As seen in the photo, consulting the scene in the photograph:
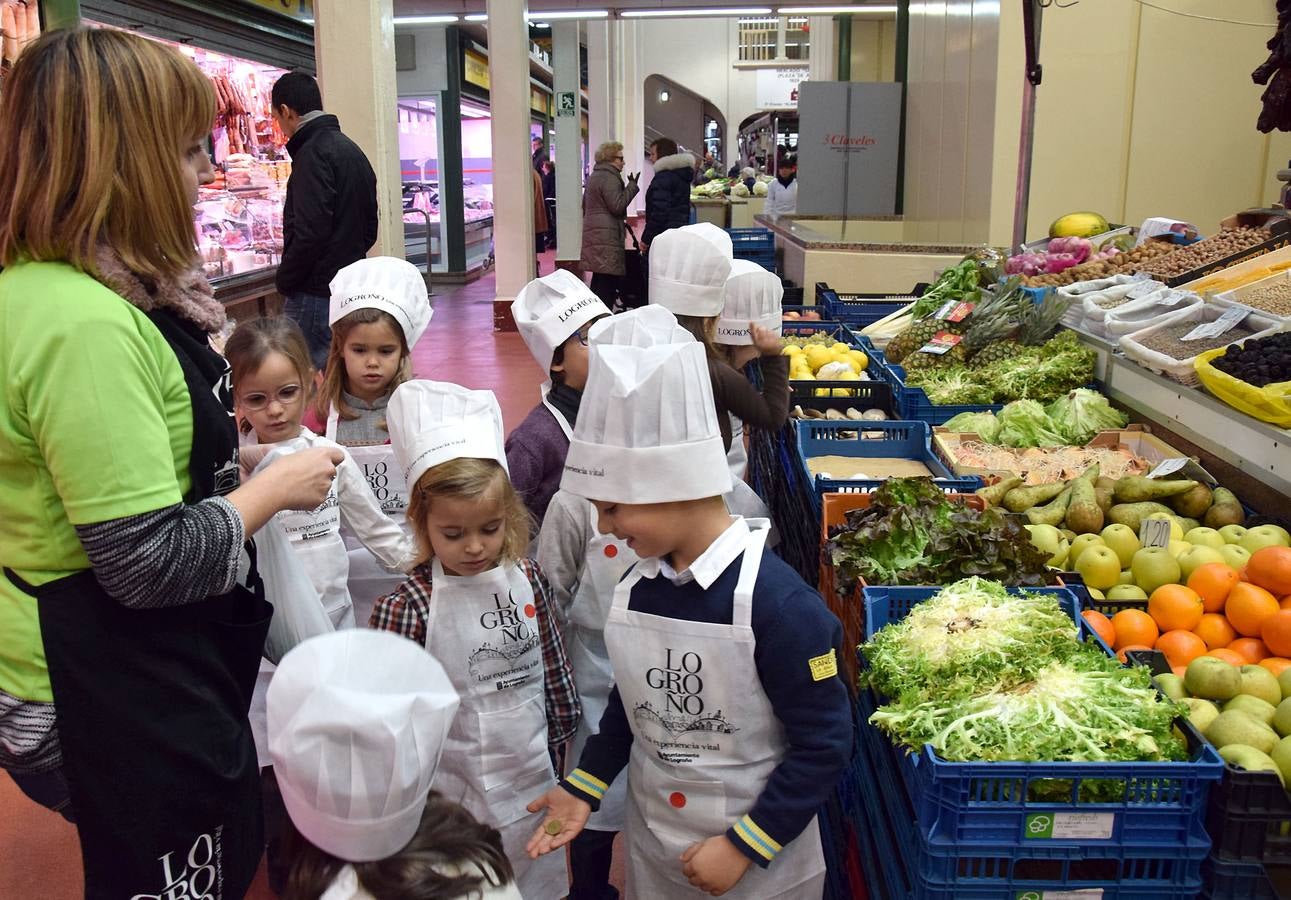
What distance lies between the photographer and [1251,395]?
3354mm

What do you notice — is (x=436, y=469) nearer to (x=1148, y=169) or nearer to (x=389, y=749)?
(x=389, y=749)

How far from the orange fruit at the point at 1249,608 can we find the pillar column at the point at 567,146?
48.4ft

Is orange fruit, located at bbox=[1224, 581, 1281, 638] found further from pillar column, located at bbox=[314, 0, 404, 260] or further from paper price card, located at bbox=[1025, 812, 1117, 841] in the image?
pillar column, located at bbox=[314, 0, 404, 260]

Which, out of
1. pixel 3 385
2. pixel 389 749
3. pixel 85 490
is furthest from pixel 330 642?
pixel 3 385

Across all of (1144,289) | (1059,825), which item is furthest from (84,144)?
(1144,289)

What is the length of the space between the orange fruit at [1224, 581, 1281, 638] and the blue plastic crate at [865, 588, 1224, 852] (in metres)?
0.95

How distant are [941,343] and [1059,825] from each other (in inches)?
153

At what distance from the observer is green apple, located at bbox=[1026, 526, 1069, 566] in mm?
3125

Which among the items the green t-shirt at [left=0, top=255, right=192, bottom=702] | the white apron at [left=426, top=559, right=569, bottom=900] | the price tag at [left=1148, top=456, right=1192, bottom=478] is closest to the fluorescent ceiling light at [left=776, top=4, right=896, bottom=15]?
the price tag at [left=1148, top=456, right=1192, bottom=478]

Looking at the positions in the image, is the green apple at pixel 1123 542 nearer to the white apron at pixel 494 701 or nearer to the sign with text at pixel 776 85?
the white apron at pixel 494 701

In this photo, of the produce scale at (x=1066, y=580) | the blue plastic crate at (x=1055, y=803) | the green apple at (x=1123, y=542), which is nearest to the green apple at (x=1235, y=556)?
the produce scale at (x=1066, y=580)

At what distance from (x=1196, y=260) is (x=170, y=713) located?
543cm

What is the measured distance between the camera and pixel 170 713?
5.65ft

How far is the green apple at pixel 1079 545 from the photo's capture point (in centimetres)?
311
